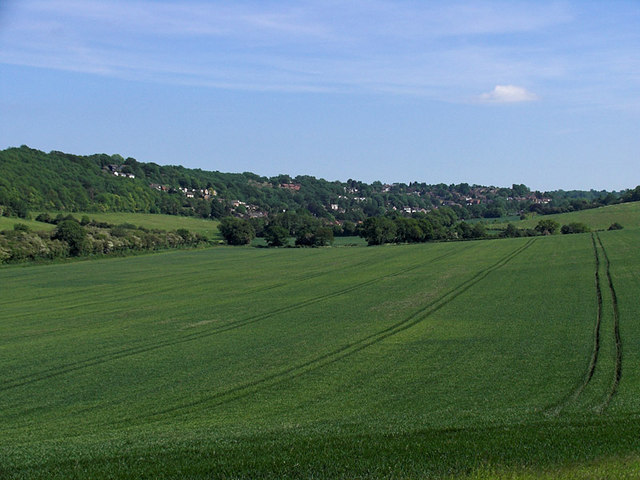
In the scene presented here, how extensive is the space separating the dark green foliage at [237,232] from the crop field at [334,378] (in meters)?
71.8

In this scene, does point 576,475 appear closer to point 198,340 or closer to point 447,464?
point 447,464

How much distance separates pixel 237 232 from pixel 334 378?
108224 millimetres

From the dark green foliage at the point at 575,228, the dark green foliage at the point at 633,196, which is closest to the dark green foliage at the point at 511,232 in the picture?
the dark green foliage at the point at 575,228

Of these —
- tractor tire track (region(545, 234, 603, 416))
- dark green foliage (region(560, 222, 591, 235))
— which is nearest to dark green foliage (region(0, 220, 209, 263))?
dark green foliage (region(560, 222, 591, 235))

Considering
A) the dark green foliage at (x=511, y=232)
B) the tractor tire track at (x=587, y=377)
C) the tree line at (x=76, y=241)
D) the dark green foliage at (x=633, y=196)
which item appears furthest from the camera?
the dark green foliage at (x=633, y=196)

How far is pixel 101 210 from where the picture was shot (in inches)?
5999

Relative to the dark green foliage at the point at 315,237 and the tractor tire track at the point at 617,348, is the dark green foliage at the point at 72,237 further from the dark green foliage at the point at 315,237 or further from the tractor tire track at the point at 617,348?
the tractor tire track at the point at 617,348

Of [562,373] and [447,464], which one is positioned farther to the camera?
[562,373]

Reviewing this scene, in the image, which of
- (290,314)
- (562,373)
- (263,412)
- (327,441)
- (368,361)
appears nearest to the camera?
(327,441)

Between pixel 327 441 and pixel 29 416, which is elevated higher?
pixel 327 441

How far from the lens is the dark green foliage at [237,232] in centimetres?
13112

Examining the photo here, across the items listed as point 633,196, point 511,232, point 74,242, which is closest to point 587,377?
point 74,242

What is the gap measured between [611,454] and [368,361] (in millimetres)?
14359

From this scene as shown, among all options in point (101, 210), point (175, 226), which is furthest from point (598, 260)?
point (101, 210)
